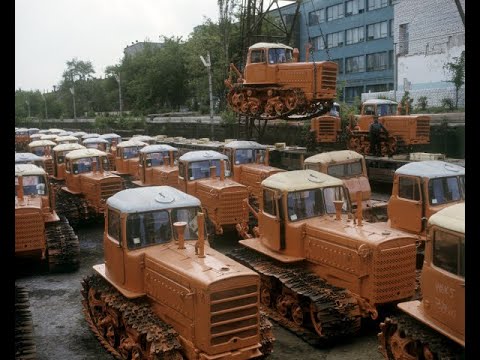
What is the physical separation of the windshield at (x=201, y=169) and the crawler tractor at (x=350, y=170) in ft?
9.21

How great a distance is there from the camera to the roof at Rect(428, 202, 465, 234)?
7031 mm

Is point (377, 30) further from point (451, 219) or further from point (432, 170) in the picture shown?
point (451, 219)

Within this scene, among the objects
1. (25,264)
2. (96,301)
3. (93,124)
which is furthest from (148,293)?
(93,124)

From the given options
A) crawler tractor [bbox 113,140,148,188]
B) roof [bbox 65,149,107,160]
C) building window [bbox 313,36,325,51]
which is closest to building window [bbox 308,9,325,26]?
building window [bbox 313,36,325,51]

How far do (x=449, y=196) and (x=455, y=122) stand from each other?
1521 cm

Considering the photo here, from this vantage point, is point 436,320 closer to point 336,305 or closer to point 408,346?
point 408,346

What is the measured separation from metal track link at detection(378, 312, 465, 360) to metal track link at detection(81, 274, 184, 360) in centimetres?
308

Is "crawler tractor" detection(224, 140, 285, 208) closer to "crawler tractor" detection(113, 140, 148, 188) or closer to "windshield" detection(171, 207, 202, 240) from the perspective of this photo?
"crawler tractor" detection(113, 140, 148, 188)

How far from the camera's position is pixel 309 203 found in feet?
37.0

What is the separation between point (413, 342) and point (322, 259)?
3118 mm

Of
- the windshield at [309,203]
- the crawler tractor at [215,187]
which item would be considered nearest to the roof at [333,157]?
the crawler tractor at [215,187]

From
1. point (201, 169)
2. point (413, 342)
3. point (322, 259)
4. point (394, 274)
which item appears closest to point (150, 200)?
point (322, 259)

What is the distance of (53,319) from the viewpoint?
1130 cm

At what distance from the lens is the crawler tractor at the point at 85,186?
19312 millimetres
